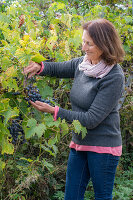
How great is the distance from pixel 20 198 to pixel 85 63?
1.32m

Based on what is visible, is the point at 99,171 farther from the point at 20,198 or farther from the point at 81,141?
the point at 20,198

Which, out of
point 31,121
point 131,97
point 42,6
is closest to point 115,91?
point 31,121

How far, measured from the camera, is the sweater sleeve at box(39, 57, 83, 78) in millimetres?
2012

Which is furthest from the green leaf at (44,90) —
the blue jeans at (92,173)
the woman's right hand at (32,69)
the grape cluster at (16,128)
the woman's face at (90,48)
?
the blue jeans at (92,173)

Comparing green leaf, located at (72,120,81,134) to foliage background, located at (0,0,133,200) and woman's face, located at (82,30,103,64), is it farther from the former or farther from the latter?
woman's face, located at (82,30,103,64)

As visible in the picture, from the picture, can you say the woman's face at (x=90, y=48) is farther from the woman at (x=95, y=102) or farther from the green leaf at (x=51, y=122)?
the green leaf at (x=51, y=122)

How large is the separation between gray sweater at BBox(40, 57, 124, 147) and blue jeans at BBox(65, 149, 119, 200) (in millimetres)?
113

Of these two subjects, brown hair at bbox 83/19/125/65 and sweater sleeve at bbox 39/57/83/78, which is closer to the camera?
brown hair at bbox 83/19/125/65

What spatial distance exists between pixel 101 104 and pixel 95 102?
0.04 meters

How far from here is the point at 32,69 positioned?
1816mm

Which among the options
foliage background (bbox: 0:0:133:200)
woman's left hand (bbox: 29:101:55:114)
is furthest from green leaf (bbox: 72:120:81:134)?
woman's left hand (bbox: 29:101:55:114)

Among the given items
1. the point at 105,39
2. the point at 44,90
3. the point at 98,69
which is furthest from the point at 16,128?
the point at 105,39

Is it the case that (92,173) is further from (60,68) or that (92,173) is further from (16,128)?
(60,68)

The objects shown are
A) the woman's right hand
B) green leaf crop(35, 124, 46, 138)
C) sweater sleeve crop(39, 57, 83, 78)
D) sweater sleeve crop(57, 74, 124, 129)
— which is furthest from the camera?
sweater sleeve crop(39, 57, 83, 78)
